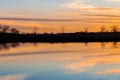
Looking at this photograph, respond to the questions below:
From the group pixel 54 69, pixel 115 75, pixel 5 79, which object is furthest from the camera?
pixel 54 69

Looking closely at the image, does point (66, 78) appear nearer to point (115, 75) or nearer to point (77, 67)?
point (115, 75)

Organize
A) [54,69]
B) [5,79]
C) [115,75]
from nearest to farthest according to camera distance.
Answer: [5,79] < [115,75] < [54,69]

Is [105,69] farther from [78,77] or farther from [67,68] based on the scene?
[78,77]

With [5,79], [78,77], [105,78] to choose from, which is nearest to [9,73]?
[5,79]

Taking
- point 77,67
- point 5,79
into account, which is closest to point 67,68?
point 77,67

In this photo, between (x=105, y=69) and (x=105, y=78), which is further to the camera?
(x=105, y=69)

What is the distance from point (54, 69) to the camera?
2712cm

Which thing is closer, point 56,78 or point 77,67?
point 56,78

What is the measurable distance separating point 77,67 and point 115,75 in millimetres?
5464

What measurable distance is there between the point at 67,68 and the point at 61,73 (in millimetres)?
3327

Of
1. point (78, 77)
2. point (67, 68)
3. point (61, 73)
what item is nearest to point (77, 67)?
point (67, 68)

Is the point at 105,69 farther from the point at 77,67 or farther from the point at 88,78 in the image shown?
the point at 88,78

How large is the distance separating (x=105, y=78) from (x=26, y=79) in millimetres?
4397

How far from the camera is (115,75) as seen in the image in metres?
23.5
